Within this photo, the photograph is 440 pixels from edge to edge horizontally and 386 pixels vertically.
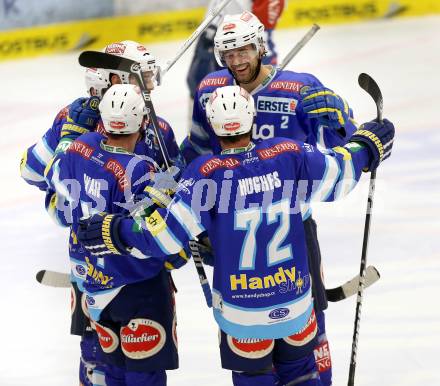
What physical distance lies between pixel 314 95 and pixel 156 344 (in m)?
1.17

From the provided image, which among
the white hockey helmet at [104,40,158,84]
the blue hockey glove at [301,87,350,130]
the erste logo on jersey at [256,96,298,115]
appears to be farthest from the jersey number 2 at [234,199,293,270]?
the white hockey helmet at [104,40,158,84]

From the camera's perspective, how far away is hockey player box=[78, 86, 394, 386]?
3.60 metres

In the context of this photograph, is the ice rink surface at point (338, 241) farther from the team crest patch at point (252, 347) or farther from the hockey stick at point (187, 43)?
the hockey stick at point (187, 43)

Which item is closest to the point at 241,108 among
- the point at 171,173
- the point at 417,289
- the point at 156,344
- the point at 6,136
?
the point at 171,173

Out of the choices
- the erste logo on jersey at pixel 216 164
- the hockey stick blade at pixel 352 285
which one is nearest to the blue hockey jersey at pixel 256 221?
the erste logo on jersey at pixel 216 164

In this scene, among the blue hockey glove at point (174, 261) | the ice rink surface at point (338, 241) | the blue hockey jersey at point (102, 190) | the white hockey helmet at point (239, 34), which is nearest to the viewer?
the blue hockey jersey at point (102, 190)

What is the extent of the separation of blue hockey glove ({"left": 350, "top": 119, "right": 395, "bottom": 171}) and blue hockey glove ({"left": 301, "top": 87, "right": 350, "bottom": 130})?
243 millimetres

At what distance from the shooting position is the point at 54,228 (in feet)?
22.0

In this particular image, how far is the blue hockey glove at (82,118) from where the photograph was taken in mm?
4230

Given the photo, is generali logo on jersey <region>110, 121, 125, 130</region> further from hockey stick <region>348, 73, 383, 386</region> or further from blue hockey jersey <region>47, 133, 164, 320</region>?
hockey stick <region>348, 73, 383, 386</region>

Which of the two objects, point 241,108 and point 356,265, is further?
point 356,265

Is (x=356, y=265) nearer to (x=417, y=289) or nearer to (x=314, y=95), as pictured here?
(x=417, y=289)

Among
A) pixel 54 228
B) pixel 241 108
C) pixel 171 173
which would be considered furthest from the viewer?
pixel 54 228

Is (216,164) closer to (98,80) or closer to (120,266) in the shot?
(120,266)
